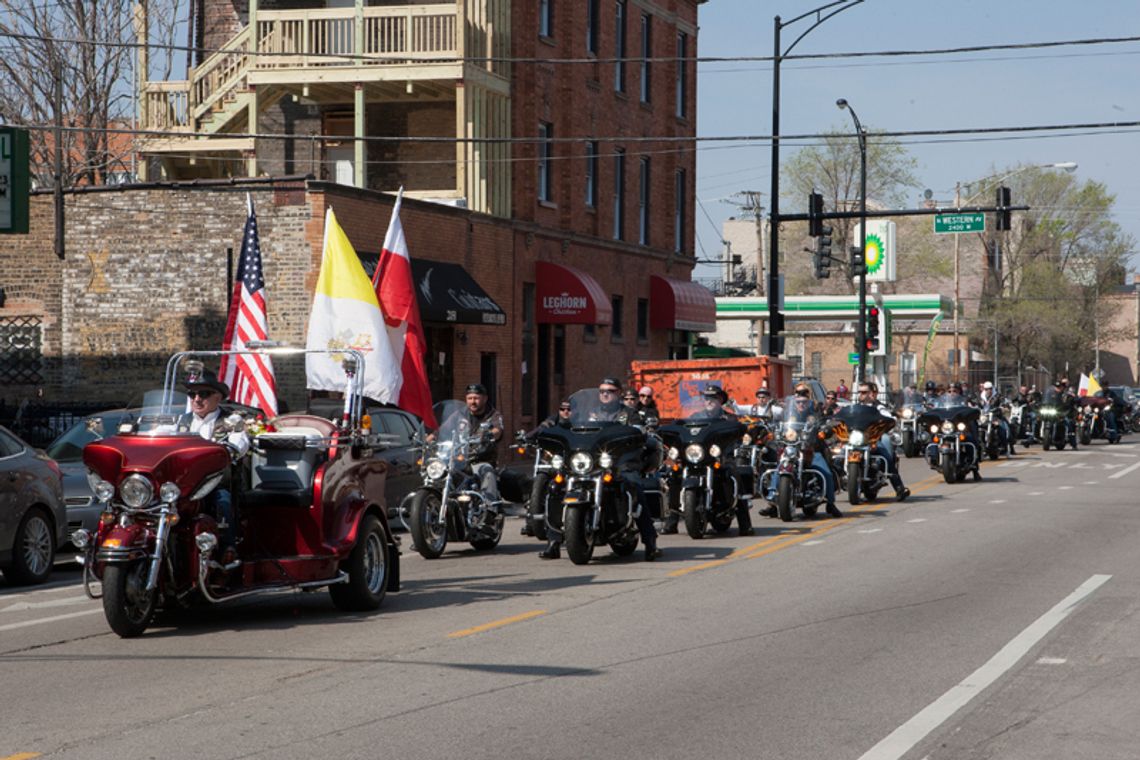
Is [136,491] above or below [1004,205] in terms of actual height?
below

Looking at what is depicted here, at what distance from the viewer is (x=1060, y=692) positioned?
9.36 metres

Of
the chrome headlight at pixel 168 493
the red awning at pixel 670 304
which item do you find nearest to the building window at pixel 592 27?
the red awning at pixel 670 304

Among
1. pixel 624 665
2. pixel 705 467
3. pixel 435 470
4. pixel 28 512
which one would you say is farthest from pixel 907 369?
pixel 624 665

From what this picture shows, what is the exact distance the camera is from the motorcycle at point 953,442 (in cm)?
2861

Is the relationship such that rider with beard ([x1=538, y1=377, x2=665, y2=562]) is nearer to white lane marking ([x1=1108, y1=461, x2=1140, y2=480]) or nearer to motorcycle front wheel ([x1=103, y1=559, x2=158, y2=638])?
motorcycle front wheel ([x1=103, y1=559, x2=158, y2=638])

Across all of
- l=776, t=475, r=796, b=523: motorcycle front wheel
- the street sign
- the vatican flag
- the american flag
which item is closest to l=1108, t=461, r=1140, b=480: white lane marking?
the street sign

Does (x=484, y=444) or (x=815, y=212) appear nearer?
(x=484, y=444)

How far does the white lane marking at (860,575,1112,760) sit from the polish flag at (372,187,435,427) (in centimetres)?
689

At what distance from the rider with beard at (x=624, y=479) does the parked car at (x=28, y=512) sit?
4816 millimetres

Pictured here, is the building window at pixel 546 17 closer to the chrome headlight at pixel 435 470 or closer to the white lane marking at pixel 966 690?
the chrome headlight at pixel 435 470

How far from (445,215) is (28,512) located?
18543 mm

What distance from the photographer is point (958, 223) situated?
41.0 meters

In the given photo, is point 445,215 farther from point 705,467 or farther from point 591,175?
point 705,467

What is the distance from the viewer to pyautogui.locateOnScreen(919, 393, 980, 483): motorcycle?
1126 inches
